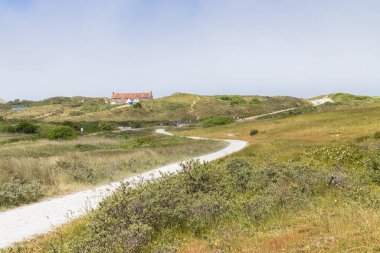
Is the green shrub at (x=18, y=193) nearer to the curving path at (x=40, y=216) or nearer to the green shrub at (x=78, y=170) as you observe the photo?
the curving path at (x=40, y=216)

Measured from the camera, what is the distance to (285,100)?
163m

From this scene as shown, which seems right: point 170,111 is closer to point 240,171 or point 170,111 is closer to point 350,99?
point 350,99

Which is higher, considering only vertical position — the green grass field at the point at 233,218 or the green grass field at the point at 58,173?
the green grass field at the point at 233,218

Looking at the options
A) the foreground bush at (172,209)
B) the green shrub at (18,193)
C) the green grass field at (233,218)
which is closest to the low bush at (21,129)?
the green shrub at (18,193)

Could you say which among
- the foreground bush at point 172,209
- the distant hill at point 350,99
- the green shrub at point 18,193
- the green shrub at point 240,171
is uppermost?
the distant hill at point 350,99

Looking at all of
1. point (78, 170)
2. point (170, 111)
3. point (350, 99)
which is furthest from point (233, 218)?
point (350, 99)

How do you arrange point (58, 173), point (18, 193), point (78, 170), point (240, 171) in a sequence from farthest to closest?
1. point (78, 170)
2. point (58, 173)
3. point (240, 171)
4. point (18, 193)

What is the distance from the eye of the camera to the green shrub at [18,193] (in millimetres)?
13836

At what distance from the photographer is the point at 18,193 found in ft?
47.0

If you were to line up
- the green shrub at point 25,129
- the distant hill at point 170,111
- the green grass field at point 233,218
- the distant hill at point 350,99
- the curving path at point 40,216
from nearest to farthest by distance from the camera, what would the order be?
the green grass field at point 233,218 → the curving path at point 40,216 → the green shrub at point 25,129 → the distant hill at point 350,99 → the distant hill at point 170,111

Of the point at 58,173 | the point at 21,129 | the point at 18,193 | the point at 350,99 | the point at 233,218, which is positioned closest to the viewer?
the point at 233,218

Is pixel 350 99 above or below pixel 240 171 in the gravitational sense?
above

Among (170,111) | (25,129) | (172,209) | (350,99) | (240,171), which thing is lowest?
(25,129)

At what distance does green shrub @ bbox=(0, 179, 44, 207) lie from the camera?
Answer: 13836 mm
